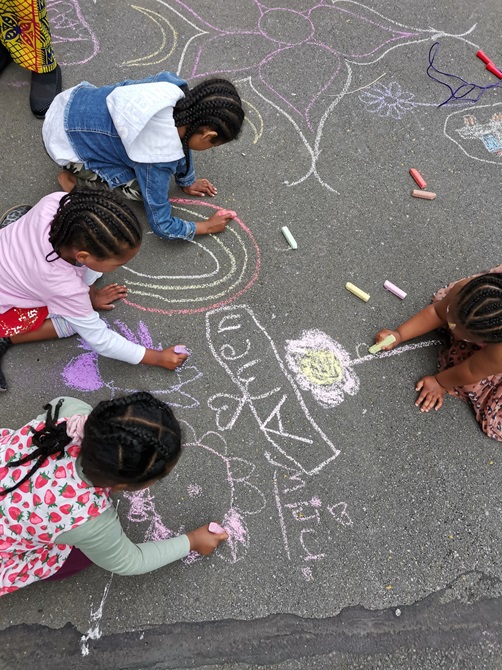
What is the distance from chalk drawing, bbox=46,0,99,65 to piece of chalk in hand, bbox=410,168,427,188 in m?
2.10

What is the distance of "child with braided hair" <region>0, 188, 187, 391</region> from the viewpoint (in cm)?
174

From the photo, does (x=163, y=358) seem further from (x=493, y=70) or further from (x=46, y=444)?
(x=493, y=70)

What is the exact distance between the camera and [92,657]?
1860 mm

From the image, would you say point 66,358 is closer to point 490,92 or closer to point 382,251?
point 382,251

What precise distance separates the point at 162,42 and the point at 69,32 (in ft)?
1.91

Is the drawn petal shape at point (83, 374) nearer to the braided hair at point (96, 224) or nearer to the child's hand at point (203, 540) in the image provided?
the braided hair at point (96, 224)

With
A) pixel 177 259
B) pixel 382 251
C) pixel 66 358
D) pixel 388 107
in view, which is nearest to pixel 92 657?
pixel 66 358

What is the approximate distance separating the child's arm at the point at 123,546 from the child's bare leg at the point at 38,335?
3.22 ft

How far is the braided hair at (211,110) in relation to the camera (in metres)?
2.00

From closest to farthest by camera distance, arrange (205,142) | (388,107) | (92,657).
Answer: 1. (92,657)
2. (205,142)
3. (388,107)

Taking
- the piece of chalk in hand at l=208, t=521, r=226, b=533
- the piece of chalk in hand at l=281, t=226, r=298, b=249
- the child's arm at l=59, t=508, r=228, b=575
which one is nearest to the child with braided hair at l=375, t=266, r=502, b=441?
the piece of chalk in hand at l=281, t=226, r=298, b=249

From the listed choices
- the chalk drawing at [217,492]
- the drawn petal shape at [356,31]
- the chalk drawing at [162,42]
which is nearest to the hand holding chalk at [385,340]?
the chalk drawing at [217,492]

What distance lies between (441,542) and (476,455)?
18.0 inches

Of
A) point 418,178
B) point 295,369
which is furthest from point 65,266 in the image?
point 418,178
